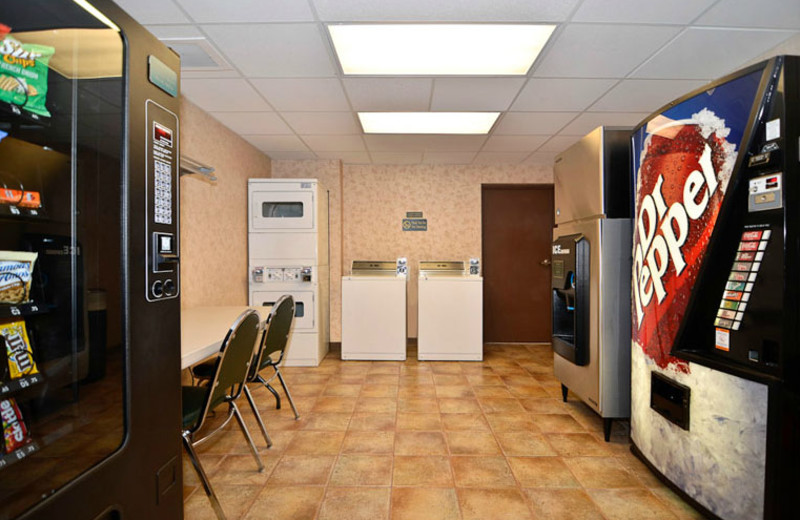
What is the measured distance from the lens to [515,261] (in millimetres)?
5039

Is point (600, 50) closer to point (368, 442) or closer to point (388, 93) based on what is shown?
point (388, 93)

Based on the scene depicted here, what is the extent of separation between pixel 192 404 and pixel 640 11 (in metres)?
2.80

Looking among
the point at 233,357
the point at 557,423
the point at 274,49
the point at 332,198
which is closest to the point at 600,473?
the point at 557,423

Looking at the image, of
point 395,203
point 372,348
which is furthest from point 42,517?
point 395,203

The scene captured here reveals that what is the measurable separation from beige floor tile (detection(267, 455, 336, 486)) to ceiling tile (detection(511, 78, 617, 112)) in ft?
8.88

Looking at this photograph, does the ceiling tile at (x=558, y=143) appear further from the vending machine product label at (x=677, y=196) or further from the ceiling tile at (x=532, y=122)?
the vending machine product label at (x=677, y=196)

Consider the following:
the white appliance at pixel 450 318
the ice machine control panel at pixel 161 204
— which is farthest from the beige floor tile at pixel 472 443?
the ice machine control panel at pixel 161 204

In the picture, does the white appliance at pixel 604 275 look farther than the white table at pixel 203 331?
Yes

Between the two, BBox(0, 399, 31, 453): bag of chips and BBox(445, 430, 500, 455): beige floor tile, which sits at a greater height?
BBox(0, 399, 31, 453): bag of chips

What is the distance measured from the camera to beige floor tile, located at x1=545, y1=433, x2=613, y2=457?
220 centimetres

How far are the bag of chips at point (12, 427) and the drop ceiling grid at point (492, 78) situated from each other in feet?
6.13

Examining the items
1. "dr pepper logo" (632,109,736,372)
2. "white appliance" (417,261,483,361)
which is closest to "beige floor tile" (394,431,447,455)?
"dr pepper logo" (632,109,736,372)

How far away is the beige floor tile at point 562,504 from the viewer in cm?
166

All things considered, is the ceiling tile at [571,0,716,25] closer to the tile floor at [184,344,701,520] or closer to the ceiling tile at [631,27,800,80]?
the ceiling tile at [631,27,800,80]
